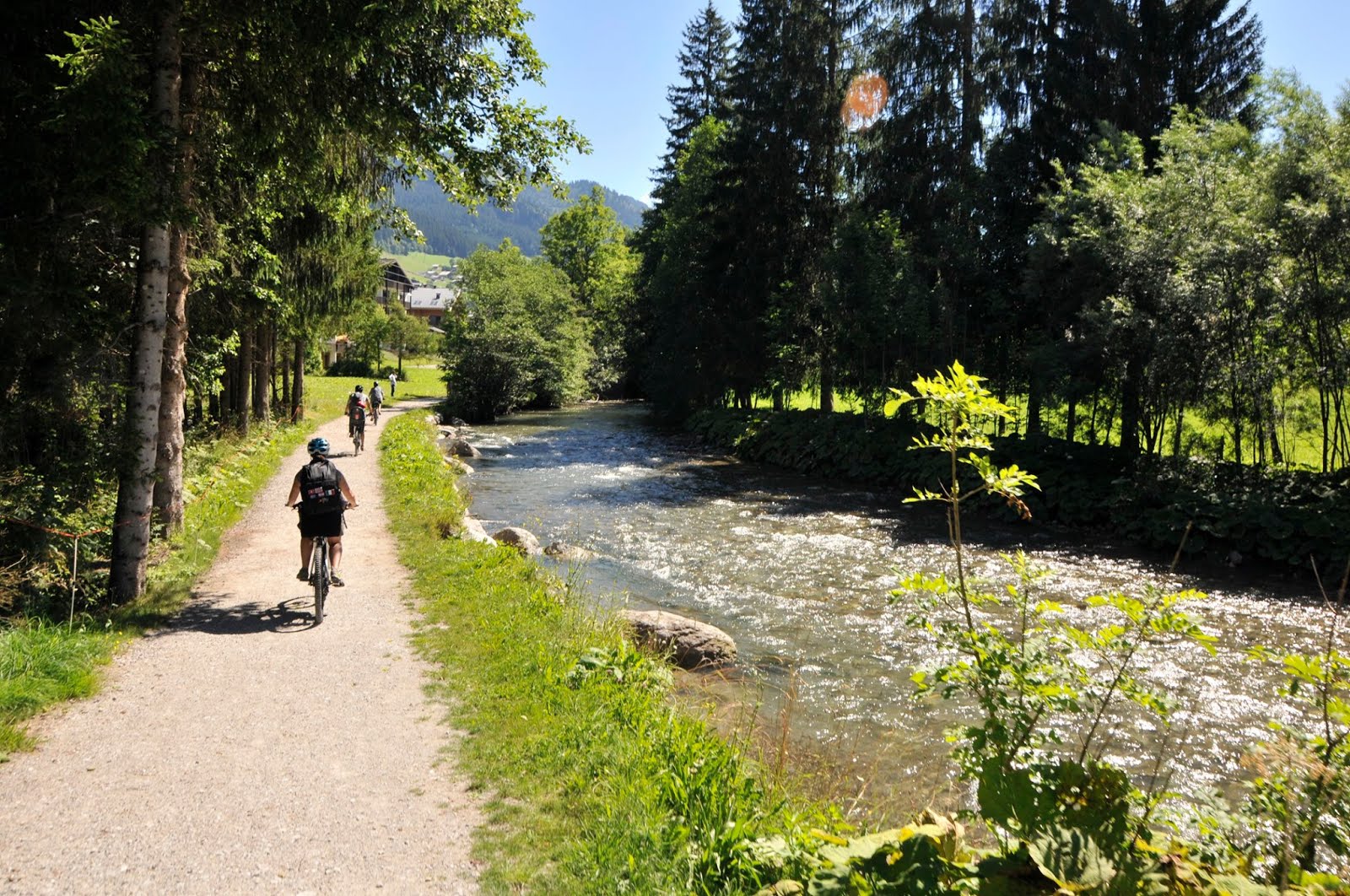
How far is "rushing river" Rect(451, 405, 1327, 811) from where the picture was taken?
7.75m

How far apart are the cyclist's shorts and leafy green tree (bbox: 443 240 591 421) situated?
33.7 metres

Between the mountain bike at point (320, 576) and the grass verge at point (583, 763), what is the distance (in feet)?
3.82

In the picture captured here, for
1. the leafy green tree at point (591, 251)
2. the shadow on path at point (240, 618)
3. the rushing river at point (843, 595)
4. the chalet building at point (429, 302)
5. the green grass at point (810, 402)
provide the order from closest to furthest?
the rushing river at point (843, 595) < the shadow on path at point (240, 618) < the green grass at point (810, 402) < the leafy green tree at point (591, 251) < the chalet building at point (429, 302)

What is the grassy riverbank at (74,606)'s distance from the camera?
6348 mm

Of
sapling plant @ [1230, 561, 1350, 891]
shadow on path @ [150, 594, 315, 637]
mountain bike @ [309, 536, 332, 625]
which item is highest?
sapling plant @ [1230, 561, 1350, 891]

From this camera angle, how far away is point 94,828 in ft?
15.5

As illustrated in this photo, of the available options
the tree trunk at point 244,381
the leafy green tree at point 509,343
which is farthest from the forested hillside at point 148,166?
the leafy green tree at point 509,343

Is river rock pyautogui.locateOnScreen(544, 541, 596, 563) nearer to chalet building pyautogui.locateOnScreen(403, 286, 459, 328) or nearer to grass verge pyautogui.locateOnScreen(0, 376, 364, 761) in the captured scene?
grass verge pyautogui.locateOnScreen(0, 376, 364, 761)

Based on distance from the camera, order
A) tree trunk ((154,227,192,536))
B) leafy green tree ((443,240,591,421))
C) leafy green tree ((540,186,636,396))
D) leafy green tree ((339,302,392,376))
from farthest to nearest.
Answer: leafy green tree ((540,186,636,396))
leafy green tree ((339,302,392,376))
leafy green tree ((443,240,591,421))
tree trunk ((154,227,192,536))

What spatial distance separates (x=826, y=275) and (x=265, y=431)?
1891 centimetres

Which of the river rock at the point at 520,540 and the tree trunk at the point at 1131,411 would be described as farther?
the tree trunk at the point at 1131,411

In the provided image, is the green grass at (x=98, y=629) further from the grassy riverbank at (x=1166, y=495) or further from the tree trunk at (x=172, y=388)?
the grassy riverbank at (x=1166, y=495)

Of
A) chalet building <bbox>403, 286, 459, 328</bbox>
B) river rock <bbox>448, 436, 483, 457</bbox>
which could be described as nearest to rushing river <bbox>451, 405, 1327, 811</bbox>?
river rock <bbox>448, 436, 483, 457</bbox>

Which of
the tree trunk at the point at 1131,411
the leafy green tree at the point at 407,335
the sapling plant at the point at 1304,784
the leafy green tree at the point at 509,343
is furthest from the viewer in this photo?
the leafy green tree at the point at 407,335
